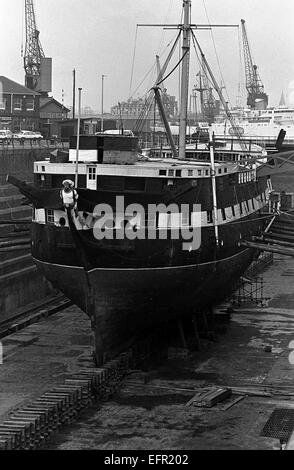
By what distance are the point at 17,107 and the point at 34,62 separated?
12.4 meters

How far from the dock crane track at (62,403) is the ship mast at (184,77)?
1020 centimetres

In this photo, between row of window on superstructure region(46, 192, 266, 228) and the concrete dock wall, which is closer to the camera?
row of window on superstructure region(46, 192, 266, 228)

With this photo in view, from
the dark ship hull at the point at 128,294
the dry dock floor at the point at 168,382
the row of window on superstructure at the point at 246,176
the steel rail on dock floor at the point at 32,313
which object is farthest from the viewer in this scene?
the steel rail on dock floor at the point at 32,313

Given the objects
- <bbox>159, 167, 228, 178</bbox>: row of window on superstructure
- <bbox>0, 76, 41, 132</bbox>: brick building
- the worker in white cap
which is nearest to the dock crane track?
the worker in white cap

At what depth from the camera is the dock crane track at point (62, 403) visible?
19750 millimetres

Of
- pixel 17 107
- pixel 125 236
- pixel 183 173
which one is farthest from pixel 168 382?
pixel 17 107

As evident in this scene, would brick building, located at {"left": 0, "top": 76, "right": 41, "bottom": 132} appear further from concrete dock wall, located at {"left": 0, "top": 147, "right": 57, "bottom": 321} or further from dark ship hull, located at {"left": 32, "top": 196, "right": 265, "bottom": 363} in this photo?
Answer: dark ship hull, located at {"left": 32, "top": 196, "right": 265, "bottom": 363}

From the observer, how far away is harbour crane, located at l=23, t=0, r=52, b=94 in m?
84.5

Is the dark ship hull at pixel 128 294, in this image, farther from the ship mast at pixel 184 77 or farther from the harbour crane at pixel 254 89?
Result: the harbour crane at pixel 254 89

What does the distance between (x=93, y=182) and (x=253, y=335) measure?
33.0 ft

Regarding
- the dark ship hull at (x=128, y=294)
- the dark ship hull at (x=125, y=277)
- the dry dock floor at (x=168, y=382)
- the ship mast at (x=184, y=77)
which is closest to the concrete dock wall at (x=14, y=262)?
the dry dock floor at (x=168, y=382)

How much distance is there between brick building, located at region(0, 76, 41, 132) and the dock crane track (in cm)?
5030

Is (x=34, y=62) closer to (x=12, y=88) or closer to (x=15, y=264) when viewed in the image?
(x=12, y=88)

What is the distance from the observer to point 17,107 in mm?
75812
